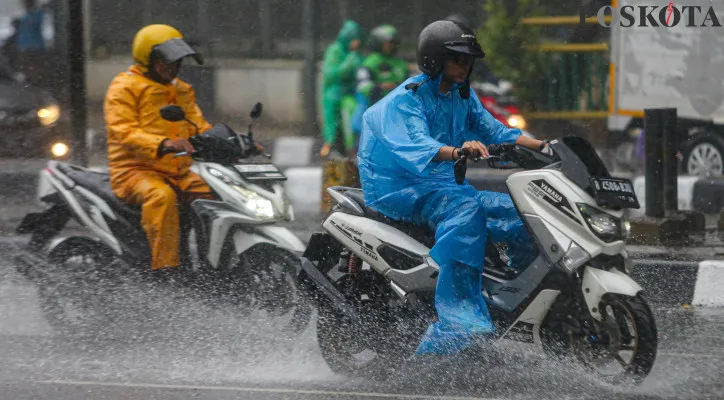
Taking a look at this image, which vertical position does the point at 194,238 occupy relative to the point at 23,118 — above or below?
below

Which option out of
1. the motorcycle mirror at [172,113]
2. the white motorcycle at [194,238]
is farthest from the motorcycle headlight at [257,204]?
the motorcycle mirror at [172,113]

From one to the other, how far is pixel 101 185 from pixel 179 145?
591mm

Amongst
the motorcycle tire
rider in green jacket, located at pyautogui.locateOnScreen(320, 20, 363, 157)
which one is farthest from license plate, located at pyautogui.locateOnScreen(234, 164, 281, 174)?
rider in green jacket, located at pyautogui.locateOnScreen(320, 20, 363, 157)

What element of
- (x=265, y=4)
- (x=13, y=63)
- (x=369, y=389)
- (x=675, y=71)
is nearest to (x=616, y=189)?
(x=369, y=389)

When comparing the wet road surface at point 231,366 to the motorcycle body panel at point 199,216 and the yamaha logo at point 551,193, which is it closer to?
the motorcycle body panel at point 199,216

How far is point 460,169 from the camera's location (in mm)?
5133

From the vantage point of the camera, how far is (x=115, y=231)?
699 centimetres

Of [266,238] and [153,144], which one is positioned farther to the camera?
[153,144]

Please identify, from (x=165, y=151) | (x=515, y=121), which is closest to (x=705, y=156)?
(x=515, y=121)

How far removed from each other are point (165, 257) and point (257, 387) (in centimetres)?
175

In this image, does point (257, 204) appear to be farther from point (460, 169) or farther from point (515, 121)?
point (515, 121)

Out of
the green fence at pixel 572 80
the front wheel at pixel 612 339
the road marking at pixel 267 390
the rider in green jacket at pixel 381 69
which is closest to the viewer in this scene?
the front wheel at pixel 612 339

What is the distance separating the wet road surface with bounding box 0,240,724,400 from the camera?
5.24 metres

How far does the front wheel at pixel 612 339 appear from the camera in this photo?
194 inches
